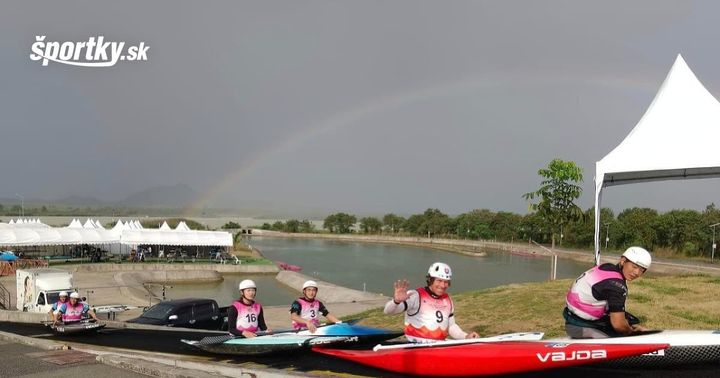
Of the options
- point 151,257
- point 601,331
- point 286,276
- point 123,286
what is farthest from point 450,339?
point 151,257

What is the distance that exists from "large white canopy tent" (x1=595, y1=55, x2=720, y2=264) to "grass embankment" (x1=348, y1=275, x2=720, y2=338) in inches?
82.6

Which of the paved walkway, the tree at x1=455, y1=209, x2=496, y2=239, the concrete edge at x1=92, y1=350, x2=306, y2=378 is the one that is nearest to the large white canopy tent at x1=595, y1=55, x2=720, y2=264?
the concrete edge at x1=92, y1=350, x2=306, y2=378

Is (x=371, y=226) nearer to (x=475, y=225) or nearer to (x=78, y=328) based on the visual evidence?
(x=475, y=225)

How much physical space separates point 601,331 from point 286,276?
4631 cm

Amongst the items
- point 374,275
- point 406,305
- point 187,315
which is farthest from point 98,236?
point 406,305

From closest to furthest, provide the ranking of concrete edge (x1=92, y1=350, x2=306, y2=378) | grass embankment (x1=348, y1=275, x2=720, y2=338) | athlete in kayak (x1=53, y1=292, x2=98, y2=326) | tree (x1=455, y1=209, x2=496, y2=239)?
concrete edge (x1=92, y1=350, x2=306, y2=378) → grass embankment (x1=348, y1=275, x2=720, y2=338) → athlete in kayak (x1=53, y1=292, x2=98, y2=326) → tree (x1=455, y1=209, x2=496, y2=239)

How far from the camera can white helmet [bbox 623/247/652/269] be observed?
6402mm

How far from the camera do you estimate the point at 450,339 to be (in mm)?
7941

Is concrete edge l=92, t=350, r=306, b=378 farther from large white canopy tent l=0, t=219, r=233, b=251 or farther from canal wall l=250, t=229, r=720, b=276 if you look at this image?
canal wall l=250, t=229, r=720, b=276

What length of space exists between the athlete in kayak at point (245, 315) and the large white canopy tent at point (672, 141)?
11.3 metres

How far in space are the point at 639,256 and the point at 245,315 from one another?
274 inches

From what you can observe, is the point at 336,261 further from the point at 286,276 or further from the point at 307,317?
the point at 307,317

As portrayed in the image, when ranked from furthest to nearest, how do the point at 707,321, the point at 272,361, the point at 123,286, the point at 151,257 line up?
the point at 151,257 < the point at 123,286 < the point at 707,321 < the point at 272,361

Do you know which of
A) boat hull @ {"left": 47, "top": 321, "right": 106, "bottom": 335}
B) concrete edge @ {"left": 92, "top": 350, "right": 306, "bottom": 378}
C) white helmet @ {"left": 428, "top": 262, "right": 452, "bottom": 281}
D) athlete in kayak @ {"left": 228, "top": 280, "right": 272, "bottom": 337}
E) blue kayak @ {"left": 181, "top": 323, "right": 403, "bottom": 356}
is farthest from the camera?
boat hull @ {"left": 47, "top": 321, "right": 106, "bottom": 335}
